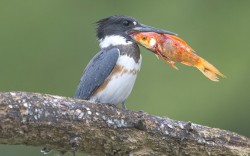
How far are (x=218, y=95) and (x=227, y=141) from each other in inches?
289

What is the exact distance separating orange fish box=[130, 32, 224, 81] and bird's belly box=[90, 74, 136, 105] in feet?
1.11

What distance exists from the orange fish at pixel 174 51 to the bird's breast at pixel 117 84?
0.85ft

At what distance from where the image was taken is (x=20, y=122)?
272 inches

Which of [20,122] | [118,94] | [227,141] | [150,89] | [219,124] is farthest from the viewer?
[219,124]

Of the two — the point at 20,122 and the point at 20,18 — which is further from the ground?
the point at 20,18

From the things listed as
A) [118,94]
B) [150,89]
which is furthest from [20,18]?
[118,94]

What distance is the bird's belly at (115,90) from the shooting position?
841 cm

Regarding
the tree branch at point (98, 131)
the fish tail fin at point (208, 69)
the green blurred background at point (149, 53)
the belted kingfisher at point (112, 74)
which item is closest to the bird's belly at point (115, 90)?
the belted kingfisher at point (112, 74)

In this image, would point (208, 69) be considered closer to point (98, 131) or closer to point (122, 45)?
point (122, 45)

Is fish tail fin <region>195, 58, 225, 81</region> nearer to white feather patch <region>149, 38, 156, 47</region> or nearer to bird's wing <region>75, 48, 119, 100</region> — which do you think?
white feather patch <region>149, 38, 156, 47</region>

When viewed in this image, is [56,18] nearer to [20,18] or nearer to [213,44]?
[20,18]

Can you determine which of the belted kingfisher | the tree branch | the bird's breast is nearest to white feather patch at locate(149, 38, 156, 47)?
the belted kingfisher

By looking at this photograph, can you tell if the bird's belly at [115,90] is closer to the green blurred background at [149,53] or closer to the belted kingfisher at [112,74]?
the belted kingfisher at [112,74]

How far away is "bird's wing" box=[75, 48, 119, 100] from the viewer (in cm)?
846
